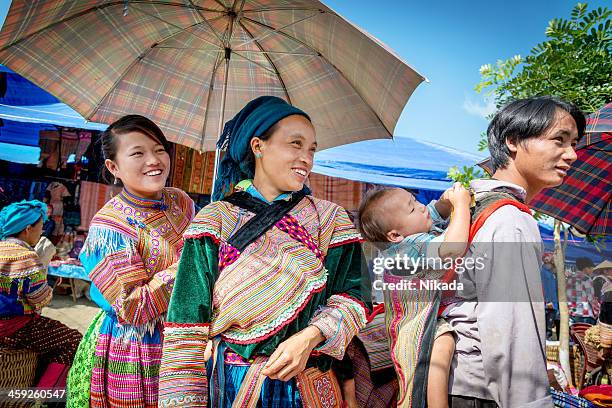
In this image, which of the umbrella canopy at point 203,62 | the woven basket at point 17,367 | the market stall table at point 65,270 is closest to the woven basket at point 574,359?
the umbrella canopy at point 203,62

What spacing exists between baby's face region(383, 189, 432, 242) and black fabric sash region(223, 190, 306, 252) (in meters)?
0.52

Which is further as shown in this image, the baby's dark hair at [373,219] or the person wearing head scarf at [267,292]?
the baby's dark hair at [373,219]

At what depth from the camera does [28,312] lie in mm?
3697

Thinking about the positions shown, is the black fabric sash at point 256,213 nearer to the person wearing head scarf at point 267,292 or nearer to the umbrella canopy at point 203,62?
the person wearing head scarf at point 267,292

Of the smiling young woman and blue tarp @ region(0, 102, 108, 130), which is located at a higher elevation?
blue tarp @ region(0, 102, 108, 130)

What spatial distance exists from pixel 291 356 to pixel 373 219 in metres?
0.95

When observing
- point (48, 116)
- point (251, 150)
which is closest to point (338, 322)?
point (251, 150)

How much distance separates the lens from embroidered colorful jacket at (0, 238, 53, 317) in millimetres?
3576

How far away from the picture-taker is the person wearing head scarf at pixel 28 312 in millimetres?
3576

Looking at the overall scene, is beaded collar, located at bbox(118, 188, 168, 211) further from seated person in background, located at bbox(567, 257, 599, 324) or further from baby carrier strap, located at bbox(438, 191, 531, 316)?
seated person in background, located at bbox(567, 257, 599, 324)

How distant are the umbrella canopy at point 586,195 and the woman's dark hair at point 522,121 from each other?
2.18m

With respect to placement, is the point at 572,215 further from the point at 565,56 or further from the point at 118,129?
the point at 118,129

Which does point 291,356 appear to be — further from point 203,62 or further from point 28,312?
point 28,312

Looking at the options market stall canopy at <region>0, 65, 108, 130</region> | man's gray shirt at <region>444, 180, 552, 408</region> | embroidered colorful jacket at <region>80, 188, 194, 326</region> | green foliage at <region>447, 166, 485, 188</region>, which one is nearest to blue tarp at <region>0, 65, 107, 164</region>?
market stall canopy at <region>0, 65, 108, 130</region>
